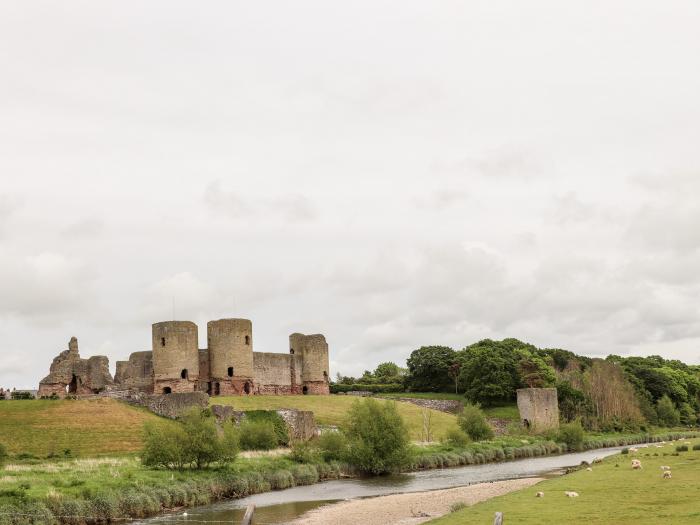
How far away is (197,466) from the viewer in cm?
3238

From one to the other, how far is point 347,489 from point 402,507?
7.04 meters

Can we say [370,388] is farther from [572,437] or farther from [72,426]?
[72,426]

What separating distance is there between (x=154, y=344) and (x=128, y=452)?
18824 millimetres

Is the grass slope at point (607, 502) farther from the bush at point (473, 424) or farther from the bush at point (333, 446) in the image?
the bush at point (473, 424)

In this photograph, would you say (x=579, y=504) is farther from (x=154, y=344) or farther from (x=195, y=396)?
(x=154, y=344)

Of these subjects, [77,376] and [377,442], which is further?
[77,376]

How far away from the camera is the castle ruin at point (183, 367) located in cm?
5688

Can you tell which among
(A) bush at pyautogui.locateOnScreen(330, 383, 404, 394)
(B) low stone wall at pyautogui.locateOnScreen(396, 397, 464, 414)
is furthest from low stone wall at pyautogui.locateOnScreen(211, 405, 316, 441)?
(A) bush at pyautogui.locateOnScreen(330, 383, 404, 394)

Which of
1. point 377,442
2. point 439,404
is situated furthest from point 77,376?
point 439,404

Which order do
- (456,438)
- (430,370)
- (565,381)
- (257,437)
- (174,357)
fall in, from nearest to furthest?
(257,437)
(456,438)
(174,357)
(565,381)
(430,370)

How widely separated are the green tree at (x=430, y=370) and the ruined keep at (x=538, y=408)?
22.8 meters

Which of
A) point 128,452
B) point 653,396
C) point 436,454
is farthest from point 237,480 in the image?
point 653,396

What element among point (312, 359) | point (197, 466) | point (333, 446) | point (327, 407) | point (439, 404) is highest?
point (312, 359)

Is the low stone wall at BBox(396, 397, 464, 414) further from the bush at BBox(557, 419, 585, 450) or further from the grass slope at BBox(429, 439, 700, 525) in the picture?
the grass slope at BBox(429, 439, 700, 525)
